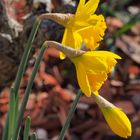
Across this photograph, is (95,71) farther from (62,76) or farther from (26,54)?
(62,76)

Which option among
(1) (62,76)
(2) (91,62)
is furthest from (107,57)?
(1) (62,76)

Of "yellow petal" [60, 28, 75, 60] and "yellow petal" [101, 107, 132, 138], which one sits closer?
"yellow petal" [101, 107, 132, 138]

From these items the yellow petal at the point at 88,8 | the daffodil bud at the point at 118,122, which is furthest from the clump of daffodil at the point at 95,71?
the yellow petal at the point at 88,8

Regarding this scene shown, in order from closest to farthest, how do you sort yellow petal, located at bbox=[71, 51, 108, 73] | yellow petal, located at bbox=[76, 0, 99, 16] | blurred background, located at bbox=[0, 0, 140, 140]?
1. yellow petal, located at bbox=[71, 51, 108, 73]
2. yellow petal, located at bbox=[76, 0, 99, 16]
3. blurred background, located at bbox=[0, 0, 140, 140]

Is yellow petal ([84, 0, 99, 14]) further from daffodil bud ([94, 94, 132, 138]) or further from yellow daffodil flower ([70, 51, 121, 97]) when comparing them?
daffodil bud ([94, 94, 132, 138])

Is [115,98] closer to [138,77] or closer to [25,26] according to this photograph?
[138,77]

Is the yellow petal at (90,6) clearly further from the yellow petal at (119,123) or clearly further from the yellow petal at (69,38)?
the yellow petal at (119,123)

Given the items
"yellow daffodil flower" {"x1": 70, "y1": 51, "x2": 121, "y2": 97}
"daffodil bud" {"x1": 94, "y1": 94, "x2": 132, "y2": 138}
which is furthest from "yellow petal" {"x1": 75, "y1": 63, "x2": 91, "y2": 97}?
"daffodil bud" {"x1": 94, "y1": 94, "x2": 132, "y2": 138}
